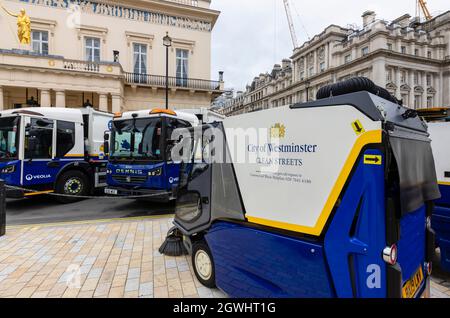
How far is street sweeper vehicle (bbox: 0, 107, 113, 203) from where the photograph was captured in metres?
7.61

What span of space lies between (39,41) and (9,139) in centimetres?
1844

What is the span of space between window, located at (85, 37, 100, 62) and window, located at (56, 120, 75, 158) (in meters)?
15.9

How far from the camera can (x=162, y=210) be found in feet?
26.4

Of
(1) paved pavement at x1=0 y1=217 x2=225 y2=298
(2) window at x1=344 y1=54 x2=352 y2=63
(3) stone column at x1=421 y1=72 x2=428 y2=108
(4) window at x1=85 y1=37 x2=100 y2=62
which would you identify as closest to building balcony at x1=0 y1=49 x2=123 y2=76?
(4) window at x1=85 y1=37 x2=100 y2=62

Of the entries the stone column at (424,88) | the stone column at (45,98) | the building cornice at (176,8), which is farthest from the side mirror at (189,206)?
the stone column at (424,88)

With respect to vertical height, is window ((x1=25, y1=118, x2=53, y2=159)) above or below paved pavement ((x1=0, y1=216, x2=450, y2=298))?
above

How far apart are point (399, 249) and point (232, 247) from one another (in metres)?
1.67

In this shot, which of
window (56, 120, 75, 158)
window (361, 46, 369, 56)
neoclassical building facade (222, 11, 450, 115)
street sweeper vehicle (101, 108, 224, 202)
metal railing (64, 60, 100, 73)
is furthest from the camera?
window (361, 46, 369, 56)

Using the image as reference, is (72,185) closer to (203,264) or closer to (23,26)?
(203,264)

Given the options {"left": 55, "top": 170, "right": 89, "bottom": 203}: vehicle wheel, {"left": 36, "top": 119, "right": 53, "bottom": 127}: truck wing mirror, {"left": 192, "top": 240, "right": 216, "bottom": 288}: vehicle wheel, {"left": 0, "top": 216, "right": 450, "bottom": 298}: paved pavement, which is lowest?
{"left": 0, "top": 216, "right": 450, "bottom": 298}: paved pavement

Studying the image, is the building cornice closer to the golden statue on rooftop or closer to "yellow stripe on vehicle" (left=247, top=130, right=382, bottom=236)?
the golden statue on rooftop
